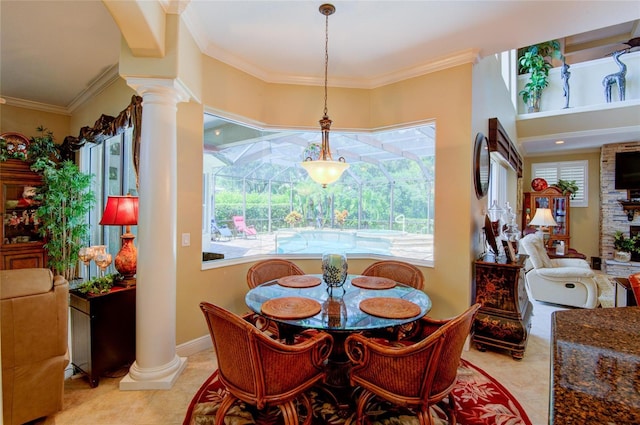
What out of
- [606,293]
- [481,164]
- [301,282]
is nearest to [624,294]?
[481,164]

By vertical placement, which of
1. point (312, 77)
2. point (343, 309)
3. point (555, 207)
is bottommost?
point (343, 309)

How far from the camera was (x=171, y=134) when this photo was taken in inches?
101

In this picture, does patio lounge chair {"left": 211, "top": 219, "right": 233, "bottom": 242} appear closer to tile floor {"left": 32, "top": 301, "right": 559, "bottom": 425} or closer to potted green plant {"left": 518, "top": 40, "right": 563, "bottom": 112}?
tile floor {"left": 32, "top": 301, "right": 559, "bottom": 425}

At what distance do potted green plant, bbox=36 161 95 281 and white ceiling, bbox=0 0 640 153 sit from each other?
1.30 m

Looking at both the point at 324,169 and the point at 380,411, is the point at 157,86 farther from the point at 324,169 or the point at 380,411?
the point at 380,411

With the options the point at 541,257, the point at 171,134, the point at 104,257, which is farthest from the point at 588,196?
the point at 104,257

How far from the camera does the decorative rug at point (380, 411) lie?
6.75ft

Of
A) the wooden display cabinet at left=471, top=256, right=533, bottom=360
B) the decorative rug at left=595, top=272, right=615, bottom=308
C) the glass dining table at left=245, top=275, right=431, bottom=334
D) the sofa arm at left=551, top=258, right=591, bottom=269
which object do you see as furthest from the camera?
the sofa arm at left=551, top=258, right=591, bottom=269

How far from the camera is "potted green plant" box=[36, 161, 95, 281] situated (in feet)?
13.8

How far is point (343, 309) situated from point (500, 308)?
195 centimetres

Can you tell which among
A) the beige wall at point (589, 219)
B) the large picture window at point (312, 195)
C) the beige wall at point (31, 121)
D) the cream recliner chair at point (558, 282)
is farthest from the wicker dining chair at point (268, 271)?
the beige wall at point (589, 219)

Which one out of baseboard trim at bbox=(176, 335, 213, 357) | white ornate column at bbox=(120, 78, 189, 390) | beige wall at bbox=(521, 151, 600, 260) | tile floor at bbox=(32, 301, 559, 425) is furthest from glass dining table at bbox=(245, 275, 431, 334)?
beige wall at bbox=(521, 151, 600, 260)

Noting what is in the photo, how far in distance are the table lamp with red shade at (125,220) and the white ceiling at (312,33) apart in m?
1.66

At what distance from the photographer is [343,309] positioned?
2.17m
